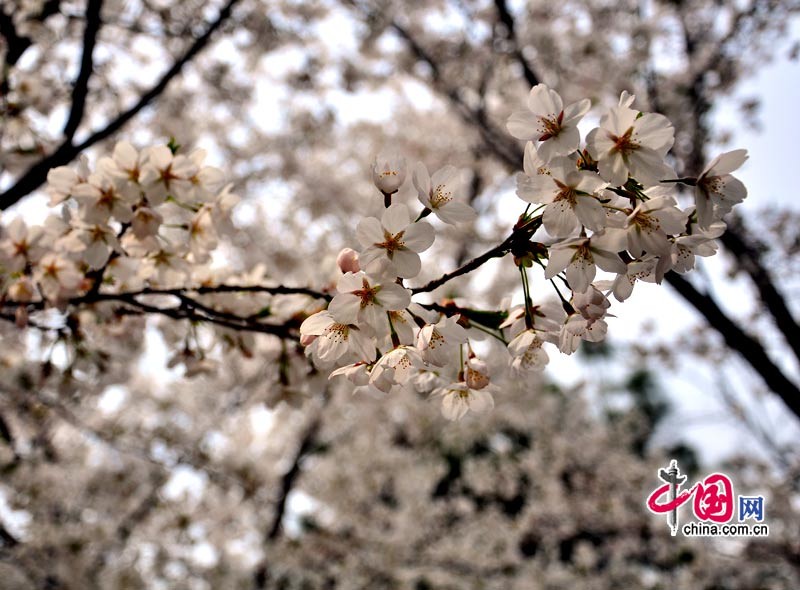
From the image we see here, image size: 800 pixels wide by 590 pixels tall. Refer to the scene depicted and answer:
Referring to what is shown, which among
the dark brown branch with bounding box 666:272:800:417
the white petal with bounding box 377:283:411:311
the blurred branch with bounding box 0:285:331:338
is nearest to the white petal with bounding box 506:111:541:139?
the white petal with bounding box 377:283:411:311

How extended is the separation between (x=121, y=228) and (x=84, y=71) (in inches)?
46.0

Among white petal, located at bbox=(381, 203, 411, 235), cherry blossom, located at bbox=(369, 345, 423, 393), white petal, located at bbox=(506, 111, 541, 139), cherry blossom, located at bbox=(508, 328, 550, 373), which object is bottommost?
cherry blossom, located at bbox=(369, 345, 423, 393)

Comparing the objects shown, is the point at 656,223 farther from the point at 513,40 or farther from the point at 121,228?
the point at 513,40

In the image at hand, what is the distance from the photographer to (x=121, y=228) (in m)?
1.65

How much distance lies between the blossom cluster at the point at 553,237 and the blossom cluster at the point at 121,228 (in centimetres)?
66

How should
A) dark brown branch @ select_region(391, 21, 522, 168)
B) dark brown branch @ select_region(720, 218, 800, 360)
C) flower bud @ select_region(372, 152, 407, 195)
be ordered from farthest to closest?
dark brown branch @ select_region(391, 21, 522, 168) < dark brown branch @ select_region(720, 218, 800, 360) < flower bud @ select_region(372, 152, 407, 195)

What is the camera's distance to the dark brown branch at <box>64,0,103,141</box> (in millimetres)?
2348

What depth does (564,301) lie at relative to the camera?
1.27 metres

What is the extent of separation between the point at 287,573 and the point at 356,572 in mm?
1087

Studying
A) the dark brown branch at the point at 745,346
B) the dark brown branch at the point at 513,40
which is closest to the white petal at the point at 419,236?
the dark brown branch at the point at 745,346

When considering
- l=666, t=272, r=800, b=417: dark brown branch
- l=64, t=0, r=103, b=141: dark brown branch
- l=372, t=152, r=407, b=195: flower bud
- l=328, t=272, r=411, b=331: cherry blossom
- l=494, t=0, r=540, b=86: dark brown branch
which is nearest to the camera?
l=328, t=272, r=411, b=331: cherry blossom

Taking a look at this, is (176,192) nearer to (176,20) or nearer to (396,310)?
(396,310)

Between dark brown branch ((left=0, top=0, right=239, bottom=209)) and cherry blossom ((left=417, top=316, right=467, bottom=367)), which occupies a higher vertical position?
dark brown branch ((left=0, top=0, right=239, bottom=209))

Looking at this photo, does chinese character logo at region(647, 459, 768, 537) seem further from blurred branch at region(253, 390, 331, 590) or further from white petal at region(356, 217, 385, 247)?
blurred branch at region(253, 390, 331, 590)
